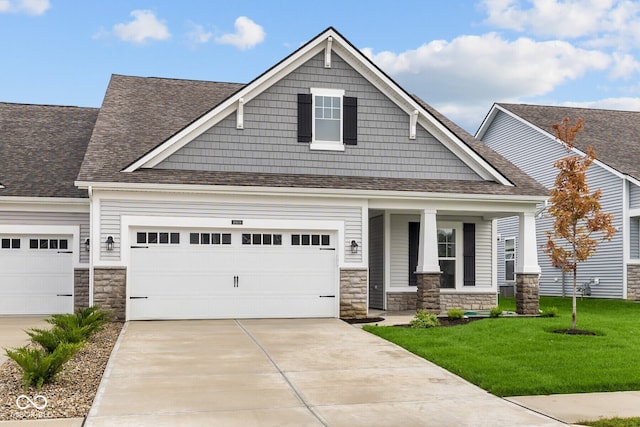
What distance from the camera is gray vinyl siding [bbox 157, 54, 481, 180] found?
59.5 ft

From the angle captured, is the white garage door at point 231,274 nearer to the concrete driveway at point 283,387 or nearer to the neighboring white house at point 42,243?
the concrete driveway at point 283,387

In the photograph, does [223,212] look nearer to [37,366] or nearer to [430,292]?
[430,292]

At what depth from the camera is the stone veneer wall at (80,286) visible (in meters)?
19.6

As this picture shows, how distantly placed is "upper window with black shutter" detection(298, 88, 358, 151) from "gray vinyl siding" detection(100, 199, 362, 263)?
178 centimetres

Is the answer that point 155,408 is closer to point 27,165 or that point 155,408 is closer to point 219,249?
point 219,249

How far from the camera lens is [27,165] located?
20.9 metres

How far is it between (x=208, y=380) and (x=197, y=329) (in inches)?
218

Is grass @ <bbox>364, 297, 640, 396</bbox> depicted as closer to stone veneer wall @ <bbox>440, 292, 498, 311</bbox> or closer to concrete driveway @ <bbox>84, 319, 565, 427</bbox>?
concrete driveway @ <bbox>84, 319, 565, 427</bbox>

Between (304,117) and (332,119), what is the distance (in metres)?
0.77

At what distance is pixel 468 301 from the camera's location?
70.5 feet

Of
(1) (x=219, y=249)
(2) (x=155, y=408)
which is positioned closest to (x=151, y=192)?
(1) (x=219, y=249)

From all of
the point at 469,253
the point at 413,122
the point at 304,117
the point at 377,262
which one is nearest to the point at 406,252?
the point at 377,262

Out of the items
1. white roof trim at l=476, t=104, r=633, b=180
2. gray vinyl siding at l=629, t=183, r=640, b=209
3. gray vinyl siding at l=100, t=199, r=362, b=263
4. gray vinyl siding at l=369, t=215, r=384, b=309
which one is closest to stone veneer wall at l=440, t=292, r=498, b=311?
gray vinyl siding at l=369, t=215, r=384, b=309

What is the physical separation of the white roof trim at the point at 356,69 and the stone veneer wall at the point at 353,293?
427cm
